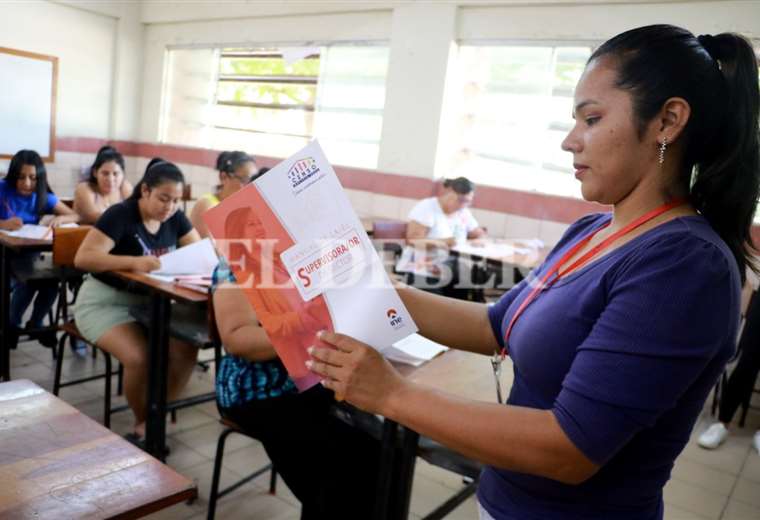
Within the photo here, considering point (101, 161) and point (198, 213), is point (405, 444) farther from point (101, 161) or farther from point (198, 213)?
point (101, 161)

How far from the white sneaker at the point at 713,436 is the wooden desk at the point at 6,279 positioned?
374 cm

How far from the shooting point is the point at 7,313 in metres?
3.00

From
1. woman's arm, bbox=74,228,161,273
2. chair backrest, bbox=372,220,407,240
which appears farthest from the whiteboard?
woman's arm, bbox=74,228,161,273

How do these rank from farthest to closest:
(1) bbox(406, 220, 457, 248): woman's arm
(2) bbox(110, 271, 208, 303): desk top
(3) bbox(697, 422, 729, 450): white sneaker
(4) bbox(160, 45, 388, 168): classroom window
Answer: (4) bbox(160, 45, 388, 168): classroom window, (1) bbox(406, 220, 457, 248): woman's arm, (3) bbox(697, 422, 729, 450): white sneaker, (2) bbox(110, 271, 208, 303): desk top

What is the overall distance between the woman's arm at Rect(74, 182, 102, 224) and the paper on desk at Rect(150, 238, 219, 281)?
6.12 feet

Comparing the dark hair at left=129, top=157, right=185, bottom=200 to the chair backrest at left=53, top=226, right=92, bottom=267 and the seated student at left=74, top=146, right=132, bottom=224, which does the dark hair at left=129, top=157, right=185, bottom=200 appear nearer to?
the chair backrest at left=53, top=226, right=92, bottom=267

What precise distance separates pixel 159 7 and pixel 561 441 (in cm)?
832

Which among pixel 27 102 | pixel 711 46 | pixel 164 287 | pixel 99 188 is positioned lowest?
pixel 164 287

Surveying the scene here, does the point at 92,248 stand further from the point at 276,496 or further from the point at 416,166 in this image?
the point at 416,166

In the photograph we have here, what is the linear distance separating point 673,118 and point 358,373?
0.51 meters

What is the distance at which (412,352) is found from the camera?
1840 mm

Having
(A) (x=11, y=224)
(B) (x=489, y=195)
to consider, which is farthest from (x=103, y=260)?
(B) (x=489, y=195)

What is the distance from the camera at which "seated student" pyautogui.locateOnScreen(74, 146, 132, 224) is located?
4.29m

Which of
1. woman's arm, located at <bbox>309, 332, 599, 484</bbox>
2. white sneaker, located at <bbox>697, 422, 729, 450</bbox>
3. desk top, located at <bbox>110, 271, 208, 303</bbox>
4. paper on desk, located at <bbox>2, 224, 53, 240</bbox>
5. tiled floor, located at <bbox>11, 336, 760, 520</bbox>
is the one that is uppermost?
woman's arm, located at <bbox>309, 332, 599, 484</bbox>
